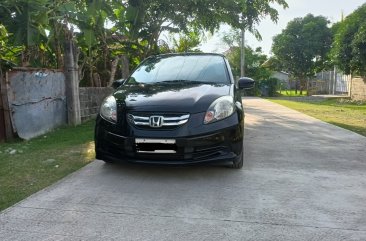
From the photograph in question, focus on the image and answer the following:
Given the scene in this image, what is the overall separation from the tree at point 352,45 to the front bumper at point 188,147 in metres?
18.0

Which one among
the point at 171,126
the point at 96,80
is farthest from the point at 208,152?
the point at 96,80

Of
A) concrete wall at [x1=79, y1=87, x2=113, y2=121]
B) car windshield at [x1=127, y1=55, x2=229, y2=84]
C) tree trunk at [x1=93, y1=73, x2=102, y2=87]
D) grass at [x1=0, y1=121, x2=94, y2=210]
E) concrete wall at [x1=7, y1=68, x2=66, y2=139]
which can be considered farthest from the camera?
tree trunk at [x1=93, y1=73, x2=102, y2=87]

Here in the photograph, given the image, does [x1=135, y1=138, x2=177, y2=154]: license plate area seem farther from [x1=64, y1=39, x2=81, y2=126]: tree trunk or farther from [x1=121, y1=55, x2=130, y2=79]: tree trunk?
[x1=121, y1=55, x2=130, y2=79]: tree trunk

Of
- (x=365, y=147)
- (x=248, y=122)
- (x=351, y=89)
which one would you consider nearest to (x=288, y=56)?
(x=351, y=89)

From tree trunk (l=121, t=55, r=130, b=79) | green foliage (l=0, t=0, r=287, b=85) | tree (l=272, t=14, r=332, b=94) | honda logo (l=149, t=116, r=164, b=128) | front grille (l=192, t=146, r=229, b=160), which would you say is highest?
tree (l=272, t=14, r=332, b=94)

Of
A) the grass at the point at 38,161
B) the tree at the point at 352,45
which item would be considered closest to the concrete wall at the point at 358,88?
the tree at the point at 352,45

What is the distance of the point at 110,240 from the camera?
3.05 metres

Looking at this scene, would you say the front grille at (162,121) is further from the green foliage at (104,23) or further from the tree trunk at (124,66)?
the tree trunk at (124,66)

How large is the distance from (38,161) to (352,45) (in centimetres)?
1952

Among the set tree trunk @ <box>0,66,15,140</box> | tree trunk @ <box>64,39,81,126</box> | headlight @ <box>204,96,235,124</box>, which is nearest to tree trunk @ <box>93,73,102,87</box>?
tree trunk @ <box>64,39,81,126</box>

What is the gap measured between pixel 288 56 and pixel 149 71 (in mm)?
30746

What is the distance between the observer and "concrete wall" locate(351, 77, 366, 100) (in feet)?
72.2

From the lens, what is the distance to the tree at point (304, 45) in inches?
1346

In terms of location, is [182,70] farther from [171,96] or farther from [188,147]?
[188,147]
